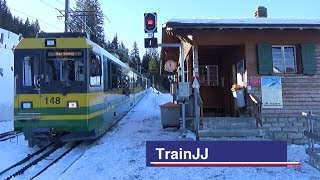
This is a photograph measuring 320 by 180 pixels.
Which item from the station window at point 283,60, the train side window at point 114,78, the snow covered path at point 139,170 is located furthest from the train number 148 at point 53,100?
the station window at point 283,60

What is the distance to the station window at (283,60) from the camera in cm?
1380

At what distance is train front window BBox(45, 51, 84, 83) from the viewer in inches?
436

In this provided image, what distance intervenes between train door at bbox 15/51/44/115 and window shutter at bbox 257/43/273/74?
7159 mm

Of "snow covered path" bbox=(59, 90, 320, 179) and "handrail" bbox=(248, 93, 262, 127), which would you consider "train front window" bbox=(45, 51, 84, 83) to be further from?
"handrail" bbox=(248, 93, 262, 127)

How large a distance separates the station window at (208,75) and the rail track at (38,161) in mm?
7761

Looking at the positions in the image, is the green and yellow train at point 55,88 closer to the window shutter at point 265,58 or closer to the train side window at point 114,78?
the train side window at point 114,78

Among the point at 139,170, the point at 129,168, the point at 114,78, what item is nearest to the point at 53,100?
the point at 129,168

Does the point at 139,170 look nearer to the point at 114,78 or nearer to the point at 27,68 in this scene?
the point at 27,68

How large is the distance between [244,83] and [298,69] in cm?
191

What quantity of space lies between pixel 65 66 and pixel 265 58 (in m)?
6.69

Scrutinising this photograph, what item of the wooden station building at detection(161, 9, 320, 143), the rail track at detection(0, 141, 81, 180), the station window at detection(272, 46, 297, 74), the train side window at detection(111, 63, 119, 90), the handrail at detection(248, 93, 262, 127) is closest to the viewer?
the rail track at detection(0, 141, 81, 180)

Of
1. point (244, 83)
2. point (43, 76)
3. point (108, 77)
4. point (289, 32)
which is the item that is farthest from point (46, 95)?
point (289, 32)

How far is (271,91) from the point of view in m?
13.5

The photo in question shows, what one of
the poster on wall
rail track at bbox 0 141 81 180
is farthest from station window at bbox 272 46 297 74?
rail track at bbox 0 141 81 180
